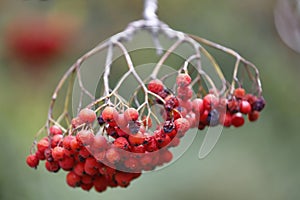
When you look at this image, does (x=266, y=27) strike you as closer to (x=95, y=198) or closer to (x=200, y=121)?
(x=95, y=198)

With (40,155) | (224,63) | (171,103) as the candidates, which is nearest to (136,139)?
(171,103)

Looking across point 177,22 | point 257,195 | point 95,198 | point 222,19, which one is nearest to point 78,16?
point 177,22

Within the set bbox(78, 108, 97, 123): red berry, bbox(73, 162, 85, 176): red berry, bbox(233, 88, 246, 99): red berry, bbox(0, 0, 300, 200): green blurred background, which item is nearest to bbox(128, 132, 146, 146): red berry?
bbox(78, 108, 97, 123): red berry

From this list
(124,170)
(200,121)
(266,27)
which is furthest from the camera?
(266,27)

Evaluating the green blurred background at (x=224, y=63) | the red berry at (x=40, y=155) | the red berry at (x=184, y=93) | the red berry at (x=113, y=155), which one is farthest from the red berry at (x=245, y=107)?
the green blurred background at (x=224, y=63)

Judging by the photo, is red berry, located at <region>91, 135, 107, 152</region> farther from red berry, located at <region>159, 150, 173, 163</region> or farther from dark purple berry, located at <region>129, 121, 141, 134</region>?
red berry, located at <region>159, 150, 173, 163</region>

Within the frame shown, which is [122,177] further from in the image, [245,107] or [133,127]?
[245,107]

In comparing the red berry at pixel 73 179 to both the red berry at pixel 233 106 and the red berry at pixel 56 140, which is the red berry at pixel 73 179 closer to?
the red berry at pixel 56 140
